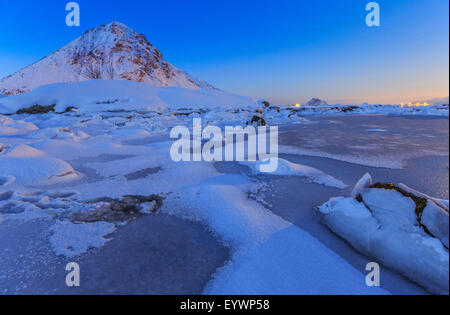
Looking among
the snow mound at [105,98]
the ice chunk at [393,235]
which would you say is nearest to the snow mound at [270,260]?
the ice chunk at [393,235]

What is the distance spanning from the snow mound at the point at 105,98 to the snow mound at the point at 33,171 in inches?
523

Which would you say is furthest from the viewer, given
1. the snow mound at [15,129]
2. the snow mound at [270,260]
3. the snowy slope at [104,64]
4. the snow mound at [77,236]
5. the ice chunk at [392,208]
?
Result: the snowy slope at [104,64]

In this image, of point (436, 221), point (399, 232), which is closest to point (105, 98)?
point (399, 232)

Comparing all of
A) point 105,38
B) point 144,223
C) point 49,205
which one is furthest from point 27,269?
point 105,38

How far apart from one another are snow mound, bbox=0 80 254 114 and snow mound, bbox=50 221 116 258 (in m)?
15.2

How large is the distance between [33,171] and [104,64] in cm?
5374

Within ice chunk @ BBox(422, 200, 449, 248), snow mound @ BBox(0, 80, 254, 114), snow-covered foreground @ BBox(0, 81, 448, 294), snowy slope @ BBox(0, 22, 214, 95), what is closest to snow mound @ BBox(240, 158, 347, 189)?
snow-covered foreground @ BBox(0, 81, 448, 294)

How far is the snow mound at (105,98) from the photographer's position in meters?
15.9

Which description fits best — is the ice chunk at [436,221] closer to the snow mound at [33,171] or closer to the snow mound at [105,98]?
the snow mound at [33,171]

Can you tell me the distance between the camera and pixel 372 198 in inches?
72.3

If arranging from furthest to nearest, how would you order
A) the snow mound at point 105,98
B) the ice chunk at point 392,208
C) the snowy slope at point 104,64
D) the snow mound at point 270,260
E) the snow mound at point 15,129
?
the snowy slope at point 104,64 < the snow mound at point 105,98 < the snow mound at point 15,129 < the ice chunk at point 392,208 < the snow mound at point 270,260

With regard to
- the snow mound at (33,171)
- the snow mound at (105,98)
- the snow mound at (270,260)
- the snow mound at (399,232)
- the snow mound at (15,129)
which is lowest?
the snow mound at (270,260)

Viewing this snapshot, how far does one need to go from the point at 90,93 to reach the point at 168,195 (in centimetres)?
1884
